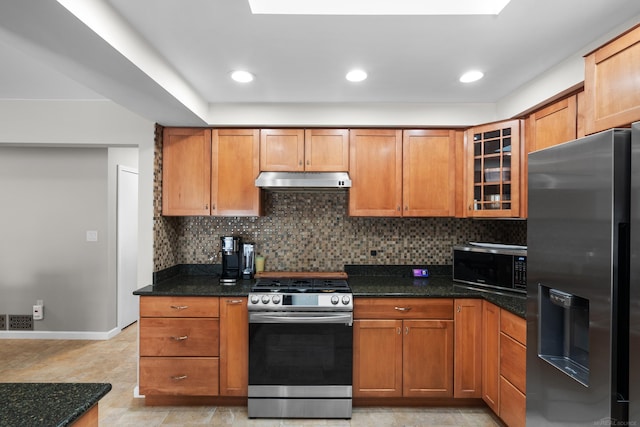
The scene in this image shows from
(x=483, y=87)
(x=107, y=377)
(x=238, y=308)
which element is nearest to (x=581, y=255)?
(x=483, y=87)

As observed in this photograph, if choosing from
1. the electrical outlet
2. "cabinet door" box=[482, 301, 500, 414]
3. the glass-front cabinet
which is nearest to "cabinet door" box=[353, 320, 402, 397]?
"cabinet door" box=[482, 301, 500, 414]

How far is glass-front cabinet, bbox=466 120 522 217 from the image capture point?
8.84 ft

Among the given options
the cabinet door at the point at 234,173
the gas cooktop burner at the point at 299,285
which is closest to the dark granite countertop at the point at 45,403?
the gas cooktop burner at the point at 299,285

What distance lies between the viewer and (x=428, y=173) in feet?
10.2

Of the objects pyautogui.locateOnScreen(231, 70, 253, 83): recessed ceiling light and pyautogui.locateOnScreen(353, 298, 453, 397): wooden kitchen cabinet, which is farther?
pyautogui.locateOnScreen(353, 298, 453, 397): wooden kitchen cabinet

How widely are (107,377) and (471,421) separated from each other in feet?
10.0

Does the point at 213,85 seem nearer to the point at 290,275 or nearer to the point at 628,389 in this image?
the point at 290,275

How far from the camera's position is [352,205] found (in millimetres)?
3109

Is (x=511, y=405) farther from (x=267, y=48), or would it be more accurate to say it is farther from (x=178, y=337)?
(x=267, y=48)

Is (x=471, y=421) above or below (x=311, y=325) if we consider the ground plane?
below

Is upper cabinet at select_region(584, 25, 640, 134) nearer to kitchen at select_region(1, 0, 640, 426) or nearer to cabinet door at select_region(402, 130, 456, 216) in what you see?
cabinet door at select_region(402, 130, 456, 216)

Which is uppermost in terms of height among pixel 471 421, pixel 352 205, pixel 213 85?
pixel 213 85

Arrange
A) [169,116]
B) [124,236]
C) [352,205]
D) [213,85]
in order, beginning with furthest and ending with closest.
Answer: [124,236]
[352,205]
[169,116]
[213,85]

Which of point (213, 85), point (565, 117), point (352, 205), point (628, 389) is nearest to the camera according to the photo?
point (628, 389)
